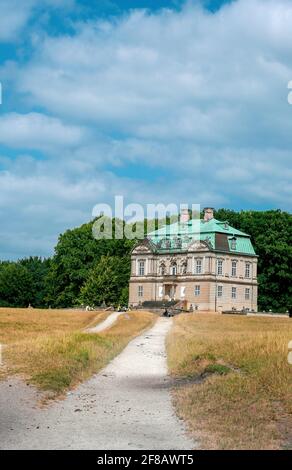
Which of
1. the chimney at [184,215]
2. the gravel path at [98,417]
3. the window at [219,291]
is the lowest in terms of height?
the gravel path at [98,417]

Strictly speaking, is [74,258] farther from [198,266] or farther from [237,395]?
[237,395]

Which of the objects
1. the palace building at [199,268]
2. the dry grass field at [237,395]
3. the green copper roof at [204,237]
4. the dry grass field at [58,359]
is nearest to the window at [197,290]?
the palace building at [199,268]

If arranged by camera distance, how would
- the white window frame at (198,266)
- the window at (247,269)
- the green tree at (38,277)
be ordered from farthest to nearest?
the green tree at (38,277) < the window at (247,269) < the white window frame at (198,266)

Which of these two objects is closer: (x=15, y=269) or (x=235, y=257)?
(x=235, y=257)

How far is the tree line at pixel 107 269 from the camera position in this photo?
108938mm

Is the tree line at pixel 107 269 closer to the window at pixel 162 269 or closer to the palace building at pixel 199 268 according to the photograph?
the palace building at pixel 199 268

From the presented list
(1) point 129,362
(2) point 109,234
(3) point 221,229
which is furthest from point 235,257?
(1) point 129,362

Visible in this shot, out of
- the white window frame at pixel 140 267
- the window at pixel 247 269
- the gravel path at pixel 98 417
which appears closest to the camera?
the gravel path at pixel 98 417

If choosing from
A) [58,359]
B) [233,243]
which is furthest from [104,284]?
[58,359]

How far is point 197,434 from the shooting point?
44.0 ft

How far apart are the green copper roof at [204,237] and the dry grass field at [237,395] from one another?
3032 inches

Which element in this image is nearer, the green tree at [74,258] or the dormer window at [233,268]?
the dormer window at [233,268]
